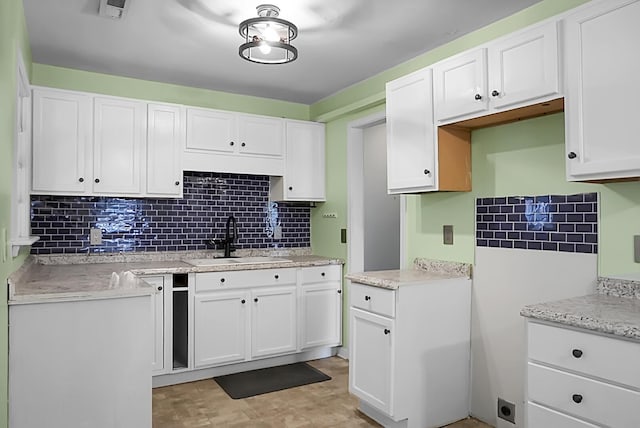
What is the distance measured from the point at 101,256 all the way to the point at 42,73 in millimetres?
1443

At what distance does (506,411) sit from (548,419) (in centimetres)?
89

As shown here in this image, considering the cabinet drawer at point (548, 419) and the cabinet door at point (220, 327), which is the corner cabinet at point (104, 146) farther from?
the cabinet drawer at point (548, 419)

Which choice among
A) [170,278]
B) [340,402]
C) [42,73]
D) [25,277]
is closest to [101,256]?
[170,278]

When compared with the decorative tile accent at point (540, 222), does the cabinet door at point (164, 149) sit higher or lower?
higher

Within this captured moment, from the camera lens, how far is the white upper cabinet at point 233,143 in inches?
148

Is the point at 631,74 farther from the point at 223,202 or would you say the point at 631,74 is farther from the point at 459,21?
the point at 223,202

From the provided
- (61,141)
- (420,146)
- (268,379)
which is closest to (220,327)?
(268,379)

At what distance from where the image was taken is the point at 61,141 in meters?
3.26

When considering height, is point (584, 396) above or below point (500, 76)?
below

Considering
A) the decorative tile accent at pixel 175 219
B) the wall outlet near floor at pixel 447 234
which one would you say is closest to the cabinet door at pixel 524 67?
the wall outlet near floor at pixel 447 234

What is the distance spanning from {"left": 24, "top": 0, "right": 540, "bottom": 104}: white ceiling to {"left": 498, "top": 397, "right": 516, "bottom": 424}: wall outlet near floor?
222cm

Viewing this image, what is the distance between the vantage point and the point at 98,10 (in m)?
2.58

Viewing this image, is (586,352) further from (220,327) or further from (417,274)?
(220,327)

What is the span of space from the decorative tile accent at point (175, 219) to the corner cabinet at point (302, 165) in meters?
0.29
